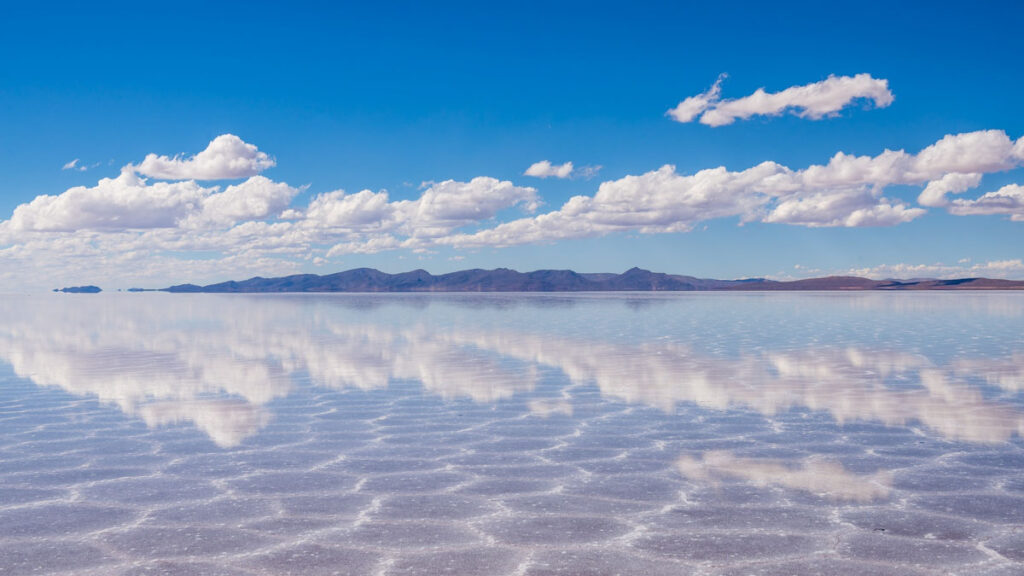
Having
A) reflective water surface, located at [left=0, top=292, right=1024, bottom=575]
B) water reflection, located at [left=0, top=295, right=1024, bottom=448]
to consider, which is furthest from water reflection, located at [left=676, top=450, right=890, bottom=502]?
water reflection, located at [left=0, top=295, right=1024, bottom=448]

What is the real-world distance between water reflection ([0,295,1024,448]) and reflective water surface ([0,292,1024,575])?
12 cm

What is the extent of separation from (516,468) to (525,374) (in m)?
9.36

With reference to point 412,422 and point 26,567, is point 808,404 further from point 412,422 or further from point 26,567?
point 26,567

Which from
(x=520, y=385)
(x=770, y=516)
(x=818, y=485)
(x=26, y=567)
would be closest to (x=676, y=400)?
(x=520, y=385)

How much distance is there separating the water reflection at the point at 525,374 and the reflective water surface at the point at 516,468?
0.39ft

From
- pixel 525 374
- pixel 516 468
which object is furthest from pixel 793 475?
pixel 525 374

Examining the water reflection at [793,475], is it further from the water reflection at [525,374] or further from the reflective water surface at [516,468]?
the water reflection at [525,374]

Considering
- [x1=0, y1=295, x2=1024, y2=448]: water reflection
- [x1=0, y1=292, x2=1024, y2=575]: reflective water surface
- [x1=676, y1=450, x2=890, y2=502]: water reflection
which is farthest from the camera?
[x1=0, y1=295, x2=1024, y2=448]: water reflection

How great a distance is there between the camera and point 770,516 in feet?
25.8

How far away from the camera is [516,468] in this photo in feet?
32.9

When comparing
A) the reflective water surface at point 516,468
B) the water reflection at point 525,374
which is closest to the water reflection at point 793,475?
the reflective water surface at point 516,468

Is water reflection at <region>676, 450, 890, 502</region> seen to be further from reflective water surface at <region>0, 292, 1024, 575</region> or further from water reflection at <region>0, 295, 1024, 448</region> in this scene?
water reflection at <region>0, 295, 1024, 448</region>

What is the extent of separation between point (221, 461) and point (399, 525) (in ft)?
12.7

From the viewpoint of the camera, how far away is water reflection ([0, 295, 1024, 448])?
1394 centimetres
